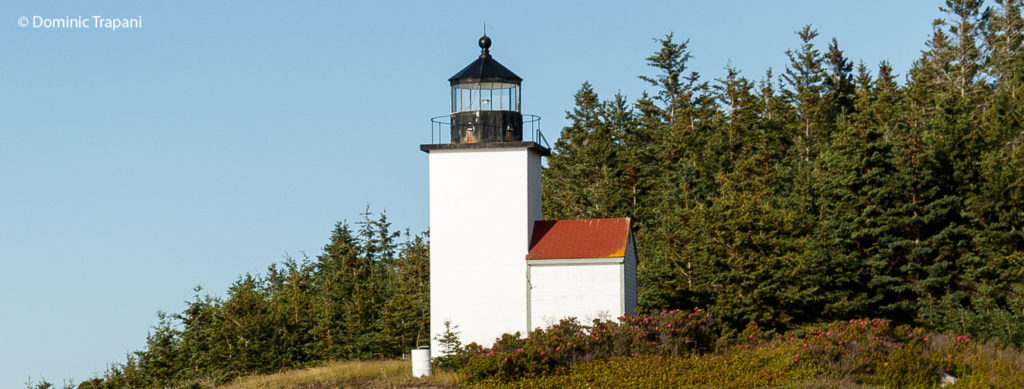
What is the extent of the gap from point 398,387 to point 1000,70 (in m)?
37.8

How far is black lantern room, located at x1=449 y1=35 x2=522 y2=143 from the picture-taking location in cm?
2436

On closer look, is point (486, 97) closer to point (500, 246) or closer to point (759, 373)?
point (500, 246)

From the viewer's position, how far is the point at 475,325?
23359mm

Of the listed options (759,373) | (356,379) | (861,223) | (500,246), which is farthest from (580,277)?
(861,223)

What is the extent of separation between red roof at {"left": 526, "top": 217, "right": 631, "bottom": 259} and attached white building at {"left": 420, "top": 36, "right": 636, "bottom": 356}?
26mm

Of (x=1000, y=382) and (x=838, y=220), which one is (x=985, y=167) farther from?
(x=1000, y=382)

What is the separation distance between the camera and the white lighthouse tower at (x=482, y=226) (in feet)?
76.5

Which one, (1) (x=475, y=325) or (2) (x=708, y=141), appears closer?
(1) (x=475, y=325)

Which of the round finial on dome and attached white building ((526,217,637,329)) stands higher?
the round finial on dome

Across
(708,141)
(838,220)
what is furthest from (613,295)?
(708,141)

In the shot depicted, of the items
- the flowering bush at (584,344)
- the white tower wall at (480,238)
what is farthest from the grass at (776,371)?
the white tower wall at (480,238)

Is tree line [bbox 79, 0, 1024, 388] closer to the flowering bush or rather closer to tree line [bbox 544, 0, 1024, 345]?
tree line [bbox 544, 0, 1024, 345]

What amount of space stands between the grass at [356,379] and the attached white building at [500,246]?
1.52 meters

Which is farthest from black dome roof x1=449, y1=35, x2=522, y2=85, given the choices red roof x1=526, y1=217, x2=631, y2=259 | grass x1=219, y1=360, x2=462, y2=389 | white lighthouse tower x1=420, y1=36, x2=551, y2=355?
grass x1=219, y1=360, x2=462, y2=389
